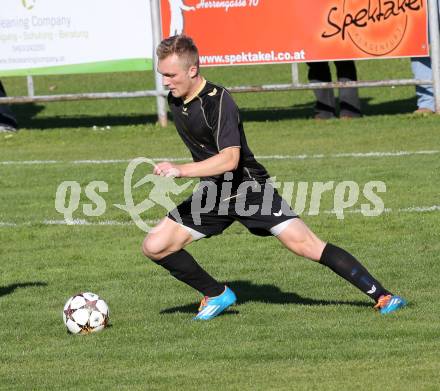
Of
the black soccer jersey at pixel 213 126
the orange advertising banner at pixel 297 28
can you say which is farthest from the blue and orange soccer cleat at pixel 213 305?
the orange advertising banner at pixel 297 28

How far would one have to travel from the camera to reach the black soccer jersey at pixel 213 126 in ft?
24.7

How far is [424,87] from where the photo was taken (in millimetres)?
17688

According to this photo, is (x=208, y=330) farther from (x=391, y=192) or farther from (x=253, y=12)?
(x=253, y=12)

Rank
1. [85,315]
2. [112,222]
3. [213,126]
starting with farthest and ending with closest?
Answer: 1. [112,222]
2. [85,315]
3. [213,126]

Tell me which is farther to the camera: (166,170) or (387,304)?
(387,304)

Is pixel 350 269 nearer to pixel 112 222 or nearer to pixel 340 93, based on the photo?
pixel 112 222

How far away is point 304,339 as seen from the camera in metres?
7.27

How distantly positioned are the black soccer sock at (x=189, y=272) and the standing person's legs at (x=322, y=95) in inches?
405

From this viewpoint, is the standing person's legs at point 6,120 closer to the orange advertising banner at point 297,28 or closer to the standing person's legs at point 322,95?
the orange advertising banner at point 297,28

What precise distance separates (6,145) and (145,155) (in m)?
2.77

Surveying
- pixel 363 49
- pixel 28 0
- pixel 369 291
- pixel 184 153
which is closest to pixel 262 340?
pixel 369 291

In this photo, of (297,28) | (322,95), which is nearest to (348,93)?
(322,95)

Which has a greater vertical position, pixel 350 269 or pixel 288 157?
pixel 350 269

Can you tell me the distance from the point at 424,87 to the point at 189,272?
10325 millimetres
